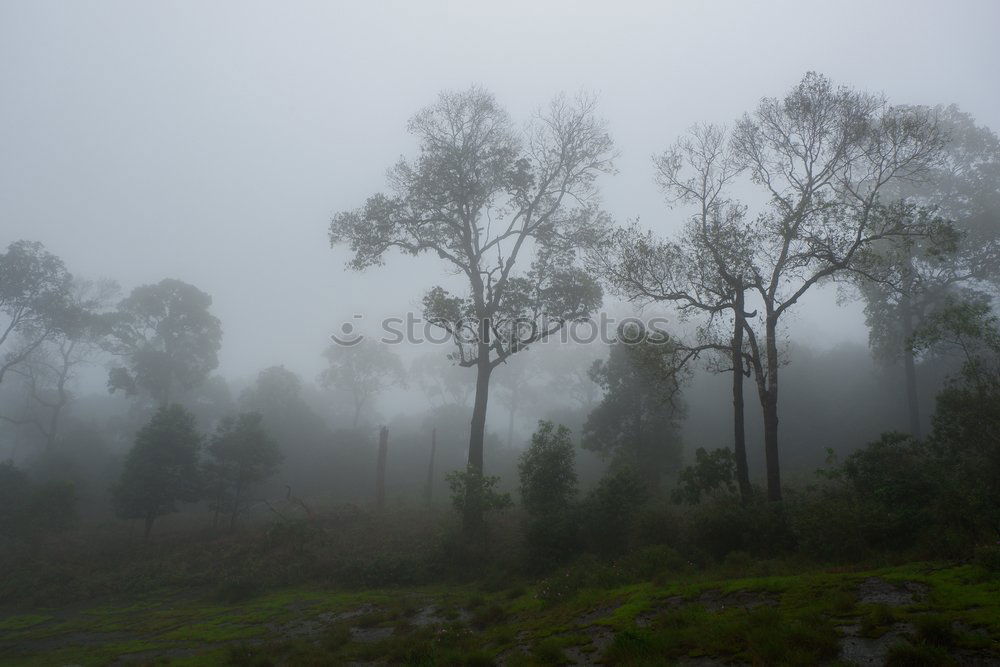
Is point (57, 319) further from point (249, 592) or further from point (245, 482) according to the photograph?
point (249, 592)

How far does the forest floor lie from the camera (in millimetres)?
6516

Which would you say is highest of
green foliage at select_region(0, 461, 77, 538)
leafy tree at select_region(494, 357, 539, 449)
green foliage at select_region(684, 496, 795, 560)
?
leafy tree at select_region(494, 357, 539, 449)

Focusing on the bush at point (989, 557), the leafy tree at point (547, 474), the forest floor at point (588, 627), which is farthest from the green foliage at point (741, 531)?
the bush at point (989, 557)

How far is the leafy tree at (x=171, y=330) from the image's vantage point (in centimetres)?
4309

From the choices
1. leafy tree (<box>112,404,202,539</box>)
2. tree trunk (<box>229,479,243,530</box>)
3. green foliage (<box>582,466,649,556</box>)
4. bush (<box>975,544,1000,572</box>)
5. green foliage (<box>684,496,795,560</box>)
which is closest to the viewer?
bush (<box>975,544,1000,572</box>)

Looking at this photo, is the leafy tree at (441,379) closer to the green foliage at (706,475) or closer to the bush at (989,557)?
the green foliage at (706,475)

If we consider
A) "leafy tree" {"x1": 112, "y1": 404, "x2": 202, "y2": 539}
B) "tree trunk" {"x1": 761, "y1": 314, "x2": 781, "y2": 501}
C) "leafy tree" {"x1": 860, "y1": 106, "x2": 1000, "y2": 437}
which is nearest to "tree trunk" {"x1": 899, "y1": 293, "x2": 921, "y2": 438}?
"leafy tree" {"x1": 860, "y1": 106, "x2": 1000, "y2": 437}


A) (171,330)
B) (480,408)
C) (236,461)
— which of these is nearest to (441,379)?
(171,330)

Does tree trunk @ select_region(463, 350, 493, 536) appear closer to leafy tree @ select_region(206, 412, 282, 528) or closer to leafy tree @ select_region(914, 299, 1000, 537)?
leafy tree @ select_region(914, 299, 1000, 537)

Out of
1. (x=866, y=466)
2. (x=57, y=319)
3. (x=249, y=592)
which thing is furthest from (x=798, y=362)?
(x=57, y=319)

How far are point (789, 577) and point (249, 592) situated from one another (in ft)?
47.8

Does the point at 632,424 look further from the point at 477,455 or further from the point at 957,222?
the point at 957,222

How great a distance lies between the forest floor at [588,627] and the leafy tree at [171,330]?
30.1 meters

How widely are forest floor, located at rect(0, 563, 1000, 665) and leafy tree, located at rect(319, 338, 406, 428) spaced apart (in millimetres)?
40223
